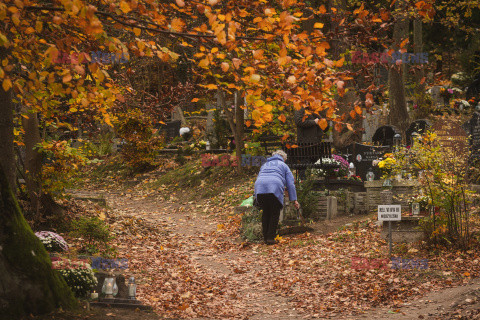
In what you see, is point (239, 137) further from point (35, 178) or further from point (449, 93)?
point (35, 178)

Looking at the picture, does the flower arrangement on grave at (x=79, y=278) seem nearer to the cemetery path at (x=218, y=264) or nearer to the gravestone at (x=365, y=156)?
the cemetery path at (x=218, y=264)

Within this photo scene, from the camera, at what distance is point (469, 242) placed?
8.56 m

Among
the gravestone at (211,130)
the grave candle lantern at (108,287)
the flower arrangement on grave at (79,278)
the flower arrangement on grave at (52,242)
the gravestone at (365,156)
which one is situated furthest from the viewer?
the gravestone at (211,130)

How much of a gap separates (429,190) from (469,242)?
40.1 inches

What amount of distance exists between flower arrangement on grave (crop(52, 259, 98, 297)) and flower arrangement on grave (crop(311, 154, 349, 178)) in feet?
27.3

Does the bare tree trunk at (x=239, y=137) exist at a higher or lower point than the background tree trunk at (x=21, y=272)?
higher

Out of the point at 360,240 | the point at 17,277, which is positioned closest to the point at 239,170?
the point at 360,240

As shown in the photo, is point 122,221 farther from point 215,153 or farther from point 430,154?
point 215,153

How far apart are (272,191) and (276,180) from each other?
10.0 inches

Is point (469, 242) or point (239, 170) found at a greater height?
point (239, 170)

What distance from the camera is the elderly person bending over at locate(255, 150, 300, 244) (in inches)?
436

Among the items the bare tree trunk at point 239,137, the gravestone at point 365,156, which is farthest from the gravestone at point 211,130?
the gravestone at point 365,156

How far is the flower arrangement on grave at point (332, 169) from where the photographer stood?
45.8 ft

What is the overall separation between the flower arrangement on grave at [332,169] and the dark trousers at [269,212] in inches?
105
